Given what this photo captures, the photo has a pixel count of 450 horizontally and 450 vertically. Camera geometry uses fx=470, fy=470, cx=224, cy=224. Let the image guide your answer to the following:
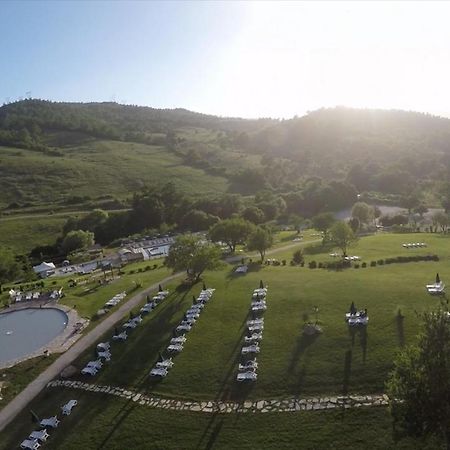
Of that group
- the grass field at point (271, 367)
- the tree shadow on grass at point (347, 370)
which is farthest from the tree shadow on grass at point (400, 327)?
the tree shadow on grass at point (347, 370)

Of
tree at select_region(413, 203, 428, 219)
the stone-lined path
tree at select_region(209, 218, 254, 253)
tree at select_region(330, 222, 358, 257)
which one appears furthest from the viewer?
tree at select_region(413, 203, 428, 219)

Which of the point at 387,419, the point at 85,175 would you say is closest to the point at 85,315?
the point at 387,419

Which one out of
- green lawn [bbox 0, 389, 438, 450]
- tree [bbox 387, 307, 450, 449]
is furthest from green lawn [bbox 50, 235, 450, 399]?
tree [bbox 387, 307, 450, 449]

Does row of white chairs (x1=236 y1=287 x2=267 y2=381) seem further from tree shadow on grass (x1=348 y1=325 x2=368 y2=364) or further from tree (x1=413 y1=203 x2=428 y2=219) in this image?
tree (x1=413 y1=203 x2=428 y2=219)

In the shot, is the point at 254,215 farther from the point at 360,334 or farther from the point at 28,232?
the point at 360,334

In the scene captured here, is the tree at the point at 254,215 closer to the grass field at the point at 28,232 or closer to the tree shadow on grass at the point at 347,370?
the grass field at the point at 28,232

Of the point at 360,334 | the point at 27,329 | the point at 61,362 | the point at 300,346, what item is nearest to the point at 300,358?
the point at 300,346
